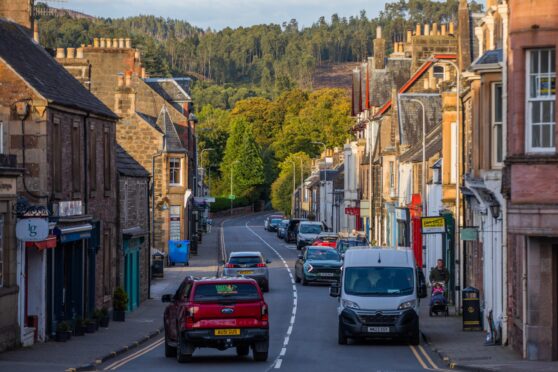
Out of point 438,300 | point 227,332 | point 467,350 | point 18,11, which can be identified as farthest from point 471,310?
point 18,11

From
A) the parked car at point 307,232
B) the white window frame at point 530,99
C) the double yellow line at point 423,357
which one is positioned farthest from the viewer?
the parked car at point 307,232

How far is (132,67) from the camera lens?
258 ft

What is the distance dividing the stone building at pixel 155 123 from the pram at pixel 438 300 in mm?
25094

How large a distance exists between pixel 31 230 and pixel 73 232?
4.48 meters

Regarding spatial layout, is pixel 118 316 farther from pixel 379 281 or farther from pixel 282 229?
pixel 282 229

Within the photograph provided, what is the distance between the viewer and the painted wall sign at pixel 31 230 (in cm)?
2708

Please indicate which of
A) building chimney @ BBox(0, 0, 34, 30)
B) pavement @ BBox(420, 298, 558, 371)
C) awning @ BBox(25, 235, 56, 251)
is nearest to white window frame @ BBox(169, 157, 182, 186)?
building chimney @ BBox(0, 0, 34, 30)

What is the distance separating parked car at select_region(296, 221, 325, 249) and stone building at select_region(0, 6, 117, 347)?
41.0 meters

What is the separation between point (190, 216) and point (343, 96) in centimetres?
9379

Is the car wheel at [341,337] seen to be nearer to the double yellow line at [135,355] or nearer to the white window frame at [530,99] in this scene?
the double yellow line at [135,355]

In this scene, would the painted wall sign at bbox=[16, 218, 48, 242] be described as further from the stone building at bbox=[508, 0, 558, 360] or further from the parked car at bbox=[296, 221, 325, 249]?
the parked car at bbox=[296, 221, 325, 249]

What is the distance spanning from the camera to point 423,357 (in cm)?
2675

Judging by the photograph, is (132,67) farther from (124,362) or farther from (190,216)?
(124,362)

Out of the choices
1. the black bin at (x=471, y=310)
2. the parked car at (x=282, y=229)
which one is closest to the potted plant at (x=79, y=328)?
the black bin at (x=471, y=310)
